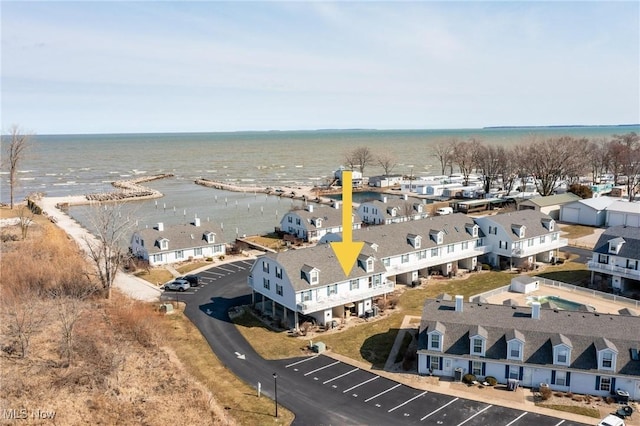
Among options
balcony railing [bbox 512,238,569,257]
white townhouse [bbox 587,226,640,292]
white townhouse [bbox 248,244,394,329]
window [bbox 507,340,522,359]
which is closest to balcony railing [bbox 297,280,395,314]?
white townhouse [bbox 248,244,394,329]

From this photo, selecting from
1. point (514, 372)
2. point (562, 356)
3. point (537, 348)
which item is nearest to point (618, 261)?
point (562, 356)

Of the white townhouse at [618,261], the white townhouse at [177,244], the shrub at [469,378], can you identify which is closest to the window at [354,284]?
the shrub at [469,378]

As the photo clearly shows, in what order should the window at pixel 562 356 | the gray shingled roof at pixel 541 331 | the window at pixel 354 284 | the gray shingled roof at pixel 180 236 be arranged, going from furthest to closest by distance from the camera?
the gray shingled roof at pixel 180 236 → the window at pixel 354 284 → the window at pixel 562 356 → the gray shingled roof at pixel 541 331

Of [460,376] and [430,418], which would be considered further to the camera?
[460,376]

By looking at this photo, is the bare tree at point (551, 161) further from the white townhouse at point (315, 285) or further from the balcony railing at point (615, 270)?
the white townhouse at point (315, 285)

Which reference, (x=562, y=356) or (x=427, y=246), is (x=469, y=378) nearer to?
(x=562, y=356)

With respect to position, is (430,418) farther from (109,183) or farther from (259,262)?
(109,183)

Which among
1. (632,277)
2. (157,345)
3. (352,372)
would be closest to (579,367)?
(352,372)
